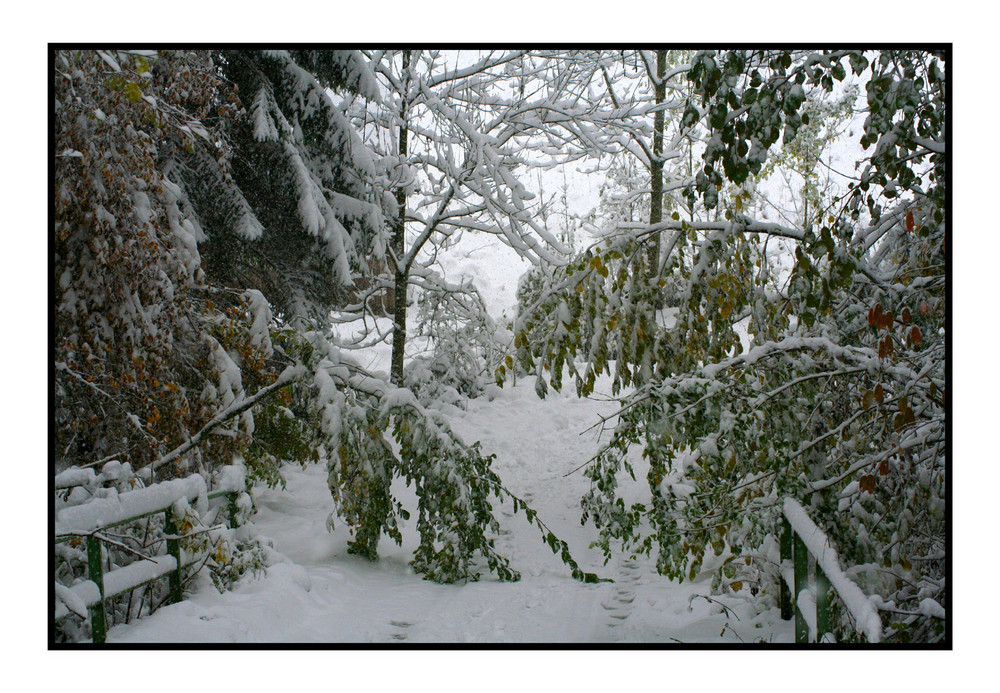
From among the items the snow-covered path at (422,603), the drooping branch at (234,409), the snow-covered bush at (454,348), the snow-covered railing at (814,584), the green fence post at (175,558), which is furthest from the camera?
the snow-covered bush at (454,348)

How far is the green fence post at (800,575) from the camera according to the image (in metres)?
2.34

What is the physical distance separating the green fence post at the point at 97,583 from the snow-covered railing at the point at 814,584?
257cm

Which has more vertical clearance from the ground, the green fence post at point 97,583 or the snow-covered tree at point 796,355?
the snow-covered tree at point 796,355

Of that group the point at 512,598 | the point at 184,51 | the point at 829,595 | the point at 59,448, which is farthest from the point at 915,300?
the point at 59,448

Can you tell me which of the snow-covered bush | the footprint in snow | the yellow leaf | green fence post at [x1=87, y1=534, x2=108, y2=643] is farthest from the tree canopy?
the snow-covered bush

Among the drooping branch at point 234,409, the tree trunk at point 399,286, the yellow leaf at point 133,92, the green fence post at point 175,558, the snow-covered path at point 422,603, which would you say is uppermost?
the yellow leaf at point 133,92

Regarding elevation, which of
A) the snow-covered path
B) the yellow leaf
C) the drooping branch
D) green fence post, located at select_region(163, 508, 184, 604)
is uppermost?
the yellow leaf

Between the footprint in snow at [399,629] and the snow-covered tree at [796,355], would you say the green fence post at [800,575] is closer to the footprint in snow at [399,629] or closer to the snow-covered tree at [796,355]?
the snow-covered tree at [796,355]

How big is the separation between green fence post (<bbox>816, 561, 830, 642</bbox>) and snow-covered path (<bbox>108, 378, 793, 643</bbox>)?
1.06ft

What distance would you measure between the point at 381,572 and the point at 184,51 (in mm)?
2885

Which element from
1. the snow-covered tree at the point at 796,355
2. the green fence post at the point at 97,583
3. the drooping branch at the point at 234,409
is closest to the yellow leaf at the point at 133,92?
the drooping branch at the point at 234,409

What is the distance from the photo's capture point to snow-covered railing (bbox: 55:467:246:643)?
2367 mm

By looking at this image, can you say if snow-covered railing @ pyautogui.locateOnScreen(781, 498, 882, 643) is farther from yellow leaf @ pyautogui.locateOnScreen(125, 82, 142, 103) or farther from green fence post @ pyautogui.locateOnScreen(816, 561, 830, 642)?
yellow leaf @ pyautogui.locateOnScreen(125, 82, 142, 103)

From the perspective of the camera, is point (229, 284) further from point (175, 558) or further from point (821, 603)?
point (821, 603)
